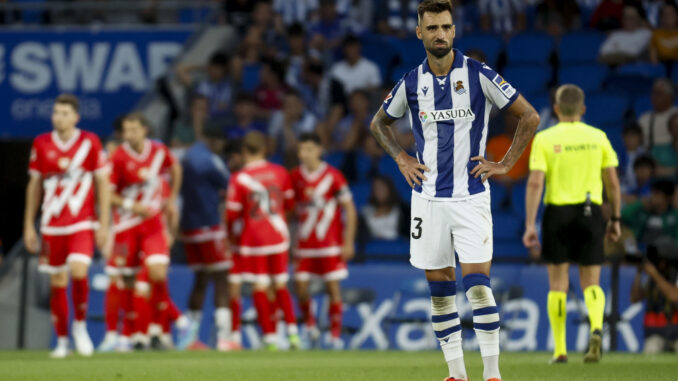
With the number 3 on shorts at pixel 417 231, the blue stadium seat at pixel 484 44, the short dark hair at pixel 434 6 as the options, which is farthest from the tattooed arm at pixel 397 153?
the blue stadium seat at pixel 484 44

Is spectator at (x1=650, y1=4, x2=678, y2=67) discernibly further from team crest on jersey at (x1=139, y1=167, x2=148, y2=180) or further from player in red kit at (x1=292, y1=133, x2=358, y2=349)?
team crest on jersey at (x1=139, y1=167, x2=148, y2=180)

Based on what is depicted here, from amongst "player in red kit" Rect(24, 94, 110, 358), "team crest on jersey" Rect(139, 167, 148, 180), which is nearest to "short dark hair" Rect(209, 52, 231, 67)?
"team crest on jersey" Rect(139, 167, 148, 180)

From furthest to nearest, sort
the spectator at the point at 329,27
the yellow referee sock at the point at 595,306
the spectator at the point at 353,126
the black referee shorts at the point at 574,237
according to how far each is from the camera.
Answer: the spectator at the point at 329,27
the spectator at the point at 353,126
the black referee shorts at the point at 574,237
the yellow referee sock at the point at 595,306

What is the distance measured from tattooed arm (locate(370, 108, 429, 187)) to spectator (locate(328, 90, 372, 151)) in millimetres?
8642

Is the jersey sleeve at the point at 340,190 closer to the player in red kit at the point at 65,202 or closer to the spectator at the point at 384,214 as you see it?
the spectator at the point at 384,214

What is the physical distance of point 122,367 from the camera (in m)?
10.0

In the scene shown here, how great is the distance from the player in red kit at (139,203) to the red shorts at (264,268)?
95cm

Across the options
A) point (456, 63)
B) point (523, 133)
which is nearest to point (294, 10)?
point (456, 63)

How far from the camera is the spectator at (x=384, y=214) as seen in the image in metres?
15.3

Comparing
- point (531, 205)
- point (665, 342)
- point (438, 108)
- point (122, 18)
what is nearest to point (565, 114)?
point (531, 205)

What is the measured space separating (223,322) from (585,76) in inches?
248

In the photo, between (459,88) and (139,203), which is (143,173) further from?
(459,88)

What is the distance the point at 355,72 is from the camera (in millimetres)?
Result: 17547

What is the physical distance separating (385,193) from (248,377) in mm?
6560
